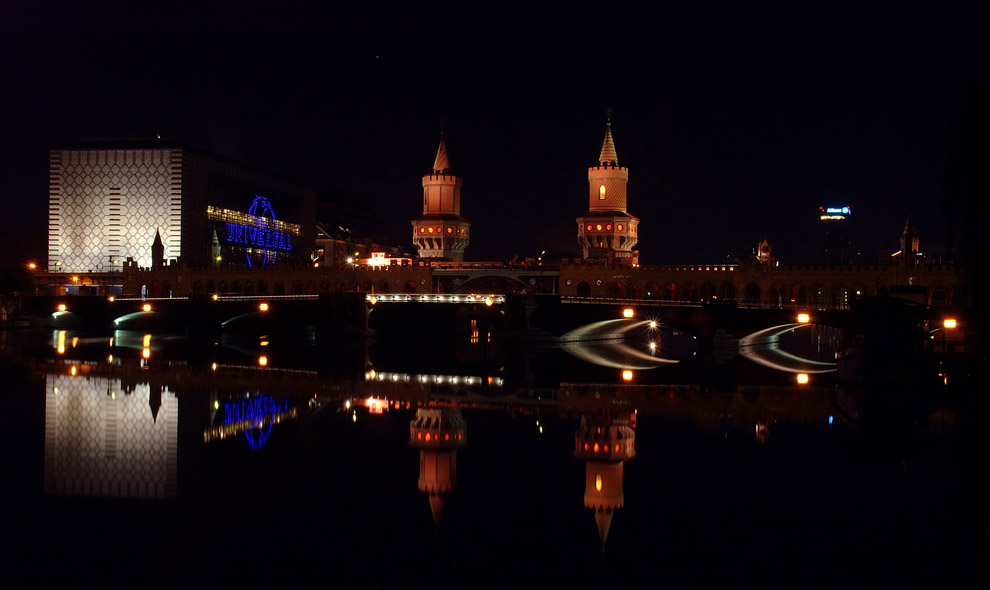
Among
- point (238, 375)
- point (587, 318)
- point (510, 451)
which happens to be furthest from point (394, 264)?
point (510, 451)

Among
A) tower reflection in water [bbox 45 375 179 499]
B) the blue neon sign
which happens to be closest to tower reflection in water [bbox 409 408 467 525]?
tower reflection in water [bbox 45 375 179 499]

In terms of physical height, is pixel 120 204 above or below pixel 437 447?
above

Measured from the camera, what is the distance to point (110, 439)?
38.3 m

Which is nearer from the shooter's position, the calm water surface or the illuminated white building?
the calm water surface

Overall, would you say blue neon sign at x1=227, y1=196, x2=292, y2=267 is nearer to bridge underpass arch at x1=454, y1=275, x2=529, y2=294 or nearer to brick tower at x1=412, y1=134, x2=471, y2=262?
brick tower at x1=412, y1=134, x2=471, y2=262

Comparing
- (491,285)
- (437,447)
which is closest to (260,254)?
(491,285)

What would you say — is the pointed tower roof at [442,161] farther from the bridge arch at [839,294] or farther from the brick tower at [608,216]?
the bridge arch at [839,294]

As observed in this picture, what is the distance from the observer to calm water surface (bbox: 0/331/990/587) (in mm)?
22922

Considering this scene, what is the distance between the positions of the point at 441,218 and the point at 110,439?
12069 cm

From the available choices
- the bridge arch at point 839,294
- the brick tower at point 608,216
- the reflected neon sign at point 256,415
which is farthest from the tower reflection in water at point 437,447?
the brick tower at point 608,216

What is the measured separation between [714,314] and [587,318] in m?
13.1

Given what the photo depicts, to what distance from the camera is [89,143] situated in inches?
6093

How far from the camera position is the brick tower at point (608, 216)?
148 metres

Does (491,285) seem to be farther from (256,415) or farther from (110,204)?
(256,415)
